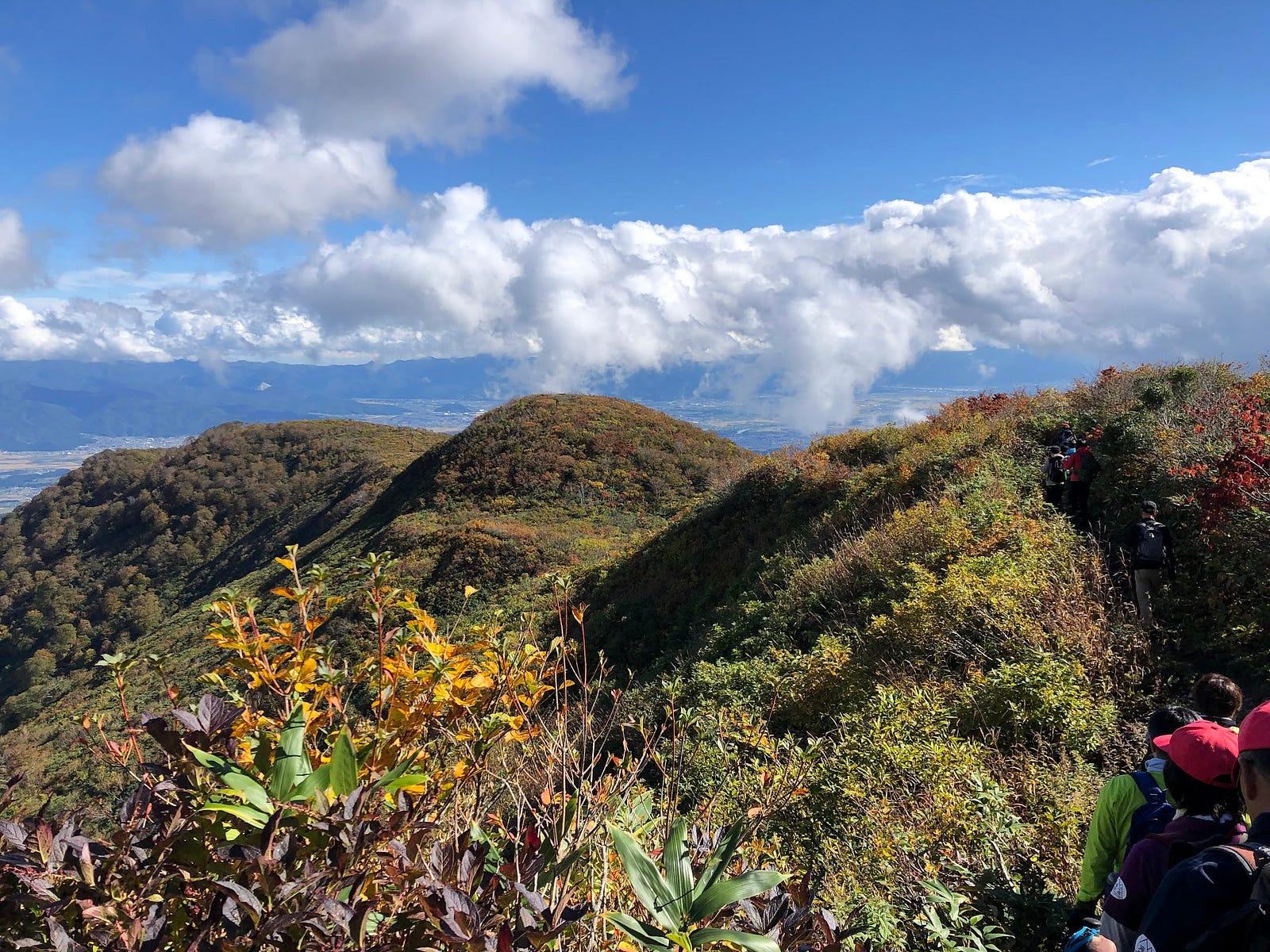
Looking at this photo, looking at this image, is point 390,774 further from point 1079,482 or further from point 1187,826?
point 1079,482

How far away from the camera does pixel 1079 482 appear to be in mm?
7652

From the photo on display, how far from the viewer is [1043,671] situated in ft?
14.0

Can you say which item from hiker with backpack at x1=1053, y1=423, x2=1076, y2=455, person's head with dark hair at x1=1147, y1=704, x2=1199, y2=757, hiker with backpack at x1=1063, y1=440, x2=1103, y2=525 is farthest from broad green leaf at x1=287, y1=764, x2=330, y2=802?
hiker with backpack at x1=1053, y1=423, x2=1076, y2=455

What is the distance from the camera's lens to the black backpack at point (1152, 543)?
5383mm

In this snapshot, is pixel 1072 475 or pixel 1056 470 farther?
pixel 1056 470

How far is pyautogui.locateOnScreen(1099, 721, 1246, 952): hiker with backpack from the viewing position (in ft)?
6.89

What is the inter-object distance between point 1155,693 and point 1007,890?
9.66 feet

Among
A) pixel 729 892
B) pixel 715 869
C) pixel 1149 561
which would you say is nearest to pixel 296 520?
pixel 1149 561

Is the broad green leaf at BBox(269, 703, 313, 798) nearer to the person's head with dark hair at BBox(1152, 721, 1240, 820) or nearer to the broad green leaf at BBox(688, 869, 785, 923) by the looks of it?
the broad green leaf at BBox(688, 869, 785, 923)

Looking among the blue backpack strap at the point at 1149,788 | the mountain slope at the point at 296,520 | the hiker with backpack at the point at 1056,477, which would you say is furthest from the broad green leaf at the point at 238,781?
the hiker with backpack at the point at 1056,477

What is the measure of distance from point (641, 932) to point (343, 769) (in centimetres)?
56

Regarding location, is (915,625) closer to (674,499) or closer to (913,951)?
(913,951)

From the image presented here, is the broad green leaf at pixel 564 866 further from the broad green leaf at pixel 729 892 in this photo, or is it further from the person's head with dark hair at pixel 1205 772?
the person's head with dark hair at pixel 1205 772

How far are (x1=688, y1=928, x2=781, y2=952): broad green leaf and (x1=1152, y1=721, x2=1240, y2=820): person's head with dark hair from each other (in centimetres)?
206
